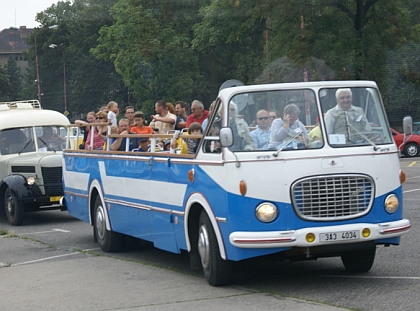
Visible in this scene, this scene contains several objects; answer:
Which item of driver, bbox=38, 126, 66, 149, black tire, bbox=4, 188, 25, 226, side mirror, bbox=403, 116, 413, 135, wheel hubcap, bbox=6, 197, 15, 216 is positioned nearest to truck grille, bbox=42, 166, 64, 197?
black tire, bbox=4, 188, 25, 226

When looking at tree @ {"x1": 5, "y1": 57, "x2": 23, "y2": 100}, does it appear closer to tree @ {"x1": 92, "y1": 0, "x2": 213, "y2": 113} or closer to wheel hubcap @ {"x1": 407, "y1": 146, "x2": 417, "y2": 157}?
tree @ {"x1": 92, "y1": 0, "x2": 213, "y2": 113}

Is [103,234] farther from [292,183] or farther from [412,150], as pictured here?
[412,150]

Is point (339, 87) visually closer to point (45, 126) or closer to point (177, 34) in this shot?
point (45, 126)

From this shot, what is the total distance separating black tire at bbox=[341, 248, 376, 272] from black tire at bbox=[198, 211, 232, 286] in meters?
1.33

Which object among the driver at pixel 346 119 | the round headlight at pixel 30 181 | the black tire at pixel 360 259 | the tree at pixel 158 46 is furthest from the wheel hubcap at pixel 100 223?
the tree at pixel 158 46

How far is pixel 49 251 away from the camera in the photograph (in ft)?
43.3

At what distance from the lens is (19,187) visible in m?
18.1

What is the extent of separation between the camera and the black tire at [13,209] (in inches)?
709

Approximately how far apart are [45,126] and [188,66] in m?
39.7

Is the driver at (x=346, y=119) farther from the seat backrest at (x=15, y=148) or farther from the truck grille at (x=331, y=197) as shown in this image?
the seat backrest at (x=15, y=148)

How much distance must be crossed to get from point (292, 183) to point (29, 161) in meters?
11.2

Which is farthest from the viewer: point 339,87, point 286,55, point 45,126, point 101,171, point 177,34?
point 177,34

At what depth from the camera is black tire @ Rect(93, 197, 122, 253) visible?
41.3ft

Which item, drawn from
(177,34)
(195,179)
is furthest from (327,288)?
(177,34)
